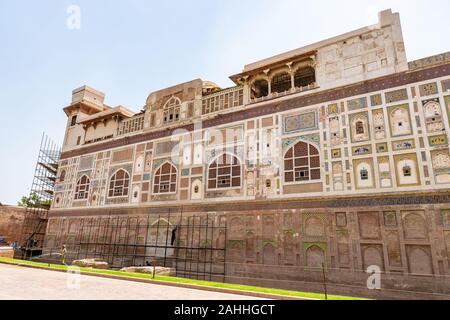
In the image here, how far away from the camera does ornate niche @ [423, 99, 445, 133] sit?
12.2 metres

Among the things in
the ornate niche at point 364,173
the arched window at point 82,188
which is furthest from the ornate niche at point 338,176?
the arched window at point 82,188

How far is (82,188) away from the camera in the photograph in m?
23.6

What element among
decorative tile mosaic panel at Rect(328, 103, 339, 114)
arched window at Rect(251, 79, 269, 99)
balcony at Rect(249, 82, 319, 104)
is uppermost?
arched window at Rect(251, 79, 269, 99)

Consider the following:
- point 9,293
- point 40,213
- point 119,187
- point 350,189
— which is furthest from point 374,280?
point 40,213

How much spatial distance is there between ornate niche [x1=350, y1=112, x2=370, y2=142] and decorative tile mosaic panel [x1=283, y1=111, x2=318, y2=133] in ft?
5.85

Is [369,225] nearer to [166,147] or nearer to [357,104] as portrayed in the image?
[357,104]

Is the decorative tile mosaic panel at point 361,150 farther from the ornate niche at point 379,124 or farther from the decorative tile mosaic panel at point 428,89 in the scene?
the decorative tile mosaic panel at point 428,89

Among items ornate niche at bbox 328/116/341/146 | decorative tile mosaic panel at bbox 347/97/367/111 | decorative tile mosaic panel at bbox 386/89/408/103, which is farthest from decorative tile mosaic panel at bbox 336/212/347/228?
decorative tile mosaic panel at bbox 386/89/408/103

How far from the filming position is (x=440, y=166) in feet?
38.5

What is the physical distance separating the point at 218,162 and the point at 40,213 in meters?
20.6

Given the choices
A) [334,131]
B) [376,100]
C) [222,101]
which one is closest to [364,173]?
[334,131]

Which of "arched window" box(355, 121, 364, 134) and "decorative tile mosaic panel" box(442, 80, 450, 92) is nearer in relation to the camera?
"decorative tile mosaic panel" box(442, 80, 450, 92)

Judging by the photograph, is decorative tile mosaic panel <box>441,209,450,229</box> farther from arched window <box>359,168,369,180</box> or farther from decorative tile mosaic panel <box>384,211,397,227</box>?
arched window <box>359,168,369,180</box>

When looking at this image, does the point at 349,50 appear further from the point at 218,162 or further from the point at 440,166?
the point at 218,162
